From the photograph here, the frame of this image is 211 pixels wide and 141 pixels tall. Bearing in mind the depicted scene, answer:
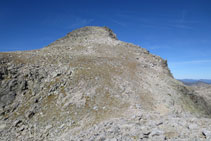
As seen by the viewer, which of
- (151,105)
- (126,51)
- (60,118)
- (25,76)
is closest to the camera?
(60,118)

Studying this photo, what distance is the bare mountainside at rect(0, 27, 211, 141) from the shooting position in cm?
1103

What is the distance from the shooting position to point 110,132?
1075 cm

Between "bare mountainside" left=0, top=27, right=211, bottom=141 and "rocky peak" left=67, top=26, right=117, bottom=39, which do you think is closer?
"bare mountainside" left=0, top=27, right=211, bottom=141

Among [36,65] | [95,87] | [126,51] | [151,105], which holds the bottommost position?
[151,105]

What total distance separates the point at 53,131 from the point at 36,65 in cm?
1252

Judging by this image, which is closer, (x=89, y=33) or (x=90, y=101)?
(x=90, y=101)

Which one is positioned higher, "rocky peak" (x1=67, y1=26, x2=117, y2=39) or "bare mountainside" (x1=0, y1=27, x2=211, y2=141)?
"rocky peak" (x1=67, y1=26, x2=117, y2=39)

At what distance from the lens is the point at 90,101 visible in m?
16.4

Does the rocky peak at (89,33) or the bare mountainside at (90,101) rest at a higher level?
the rocky peak at (89,33)

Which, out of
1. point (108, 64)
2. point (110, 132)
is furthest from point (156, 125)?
point (108, 64)

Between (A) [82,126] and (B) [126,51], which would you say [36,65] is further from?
(B) [126,51]

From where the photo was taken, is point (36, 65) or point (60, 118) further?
point (36, 65)

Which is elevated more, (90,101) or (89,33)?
(89,33)

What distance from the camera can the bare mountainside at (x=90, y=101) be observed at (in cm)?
1103
